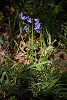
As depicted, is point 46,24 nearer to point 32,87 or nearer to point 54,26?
point 54,26

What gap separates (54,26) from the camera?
288 centimetres

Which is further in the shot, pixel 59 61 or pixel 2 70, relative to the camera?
pixel 59 61

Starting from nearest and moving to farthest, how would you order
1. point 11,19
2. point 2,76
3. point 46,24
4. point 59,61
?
point 2,76 < point 59,61 < point 46,24 < point 11,19

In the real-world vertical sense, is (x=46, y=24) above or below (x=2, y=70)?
above

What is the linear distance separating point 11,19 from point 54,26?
0.52m

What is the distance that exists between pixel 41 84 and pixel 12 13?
1.10 metres

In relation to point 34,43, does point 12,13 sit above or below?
above

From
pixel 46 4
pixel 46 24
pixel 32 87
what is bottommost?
pixel 32 87

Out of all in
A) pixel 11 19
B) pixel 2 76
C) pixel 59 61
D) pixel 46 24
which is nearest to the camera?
pixel 2 76

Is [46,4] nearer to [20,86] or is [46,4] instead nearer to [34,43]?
[34,43]

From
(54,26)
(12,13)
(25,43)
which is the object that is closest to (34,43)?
(25,43)

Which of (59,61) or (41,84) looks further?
(59,61)

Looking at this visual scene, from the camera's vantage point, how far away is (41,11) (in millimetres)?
2869

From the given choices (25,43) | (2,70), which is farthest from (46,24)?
(2,70)
